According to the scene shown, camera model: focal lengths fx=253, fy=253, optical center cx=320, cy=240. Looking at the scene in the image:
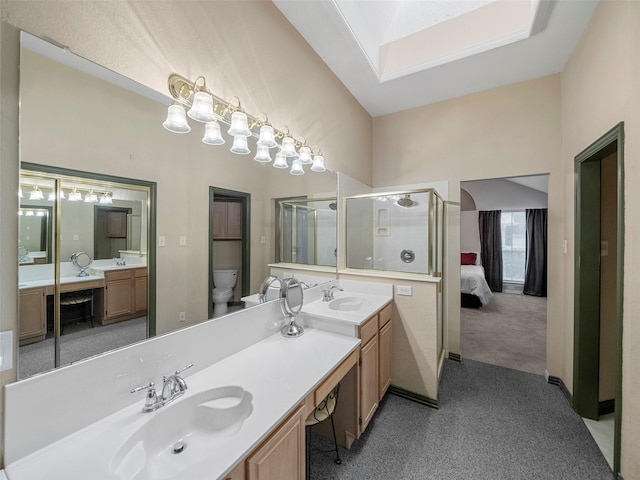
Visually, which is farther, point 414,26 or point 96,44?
point 414,26

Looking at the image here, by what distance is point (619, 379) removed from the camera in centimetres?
145

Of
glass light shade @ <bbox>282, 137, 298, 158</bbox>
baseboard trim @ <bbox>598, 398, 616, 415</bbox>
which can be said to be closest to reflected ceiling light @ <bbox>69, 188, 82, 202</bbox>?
glass light shade @ <bbox>282, 137, 298, 158</bbox>

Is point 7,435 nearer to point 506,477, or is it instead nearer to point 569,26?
point 506,477

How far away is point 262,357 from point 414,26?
125 inches

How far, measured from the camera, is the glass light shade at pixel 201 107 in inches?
47.8

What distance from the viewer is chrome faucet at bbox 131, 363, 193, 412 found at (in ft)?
3.17

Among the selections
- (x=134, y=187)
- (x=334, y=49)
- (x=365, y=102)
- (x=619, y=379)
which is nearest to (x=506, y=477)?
(x=619, y=379)

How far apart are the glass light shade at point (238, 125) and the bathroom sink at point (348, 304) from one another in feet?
4.92

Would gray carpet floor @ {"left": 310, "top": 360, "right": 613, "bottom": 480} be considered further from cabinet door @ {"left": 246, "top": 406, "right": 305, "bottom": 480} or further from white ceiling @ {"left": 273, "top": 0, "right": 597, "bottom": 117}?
white ceiling @ {"left": 273, "top": 0, "right": 597, "bottom": 117}

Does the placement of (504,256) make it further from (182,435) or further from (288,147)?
(182,435)

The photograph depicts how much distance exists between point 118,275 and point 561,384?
141 inches

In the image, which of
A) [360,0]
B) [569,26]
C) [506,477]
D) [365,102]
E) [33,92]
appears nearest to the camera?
[33,92]

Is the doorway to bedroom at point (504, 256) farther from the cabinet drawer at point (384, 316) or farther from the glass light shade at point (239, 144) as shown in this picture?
the glass light shade at point (239, 144)

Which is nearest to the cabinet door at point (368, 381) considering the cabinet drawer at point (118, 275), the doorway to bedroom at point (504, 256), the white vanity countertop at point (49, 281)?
the cabinet drawer at point (118, 275)
